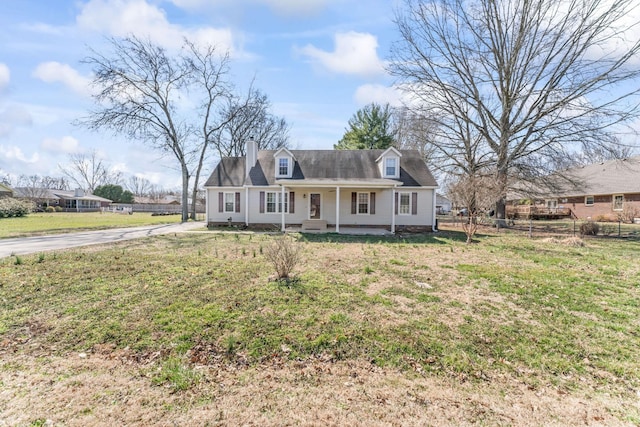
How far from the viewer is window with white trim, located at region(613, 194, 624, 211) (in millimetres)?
25500

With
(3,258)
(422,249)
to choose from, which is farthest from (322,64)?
(3,258)

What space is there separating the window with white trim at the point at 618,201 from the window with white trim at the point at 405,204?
→ 73.8ft

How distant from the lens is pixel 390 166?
714 inches

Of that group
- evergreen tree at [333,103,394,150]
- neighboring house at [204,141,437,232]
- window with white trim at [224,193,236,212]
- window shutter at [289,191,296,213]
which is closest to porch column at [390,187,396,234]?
neighboring house at [204,141,437,232]

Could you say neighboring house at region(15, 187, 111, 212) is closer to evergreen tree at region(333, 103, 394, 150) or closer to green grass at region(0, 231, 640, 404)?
evergreen tree at region(333, 103, 394, 150)

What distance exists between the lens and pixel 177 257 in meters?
8.85

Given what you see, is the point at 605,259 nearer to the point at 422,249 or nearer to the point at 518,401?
the point at 422,249

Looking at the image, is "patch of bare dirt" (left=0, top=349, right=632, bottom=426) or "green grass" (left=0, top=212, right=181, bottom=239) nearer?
"patch of bare dirt" (left=0, top=349, right=632, bottom=426)

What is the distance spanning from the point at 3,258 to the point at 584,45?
28587mm

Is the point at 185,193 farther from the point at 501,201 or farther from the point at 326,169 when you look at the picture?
the point at 501,201

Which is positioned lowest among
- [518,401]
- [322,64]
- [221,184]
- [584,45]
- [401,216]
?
[518,401]

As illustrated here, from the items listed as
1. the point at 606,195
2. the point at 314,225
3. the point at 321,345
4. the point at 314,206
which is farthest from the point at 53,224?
the point at 606,195

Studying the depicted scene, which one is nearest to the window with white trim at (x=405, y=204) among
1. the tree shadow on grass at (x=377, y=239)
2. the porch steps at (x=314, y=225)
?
the tree shadow on grass at (x=377, y=239)

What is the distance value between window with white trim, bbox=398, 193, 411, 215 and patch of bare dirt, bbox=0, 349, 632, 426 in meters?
15.1
